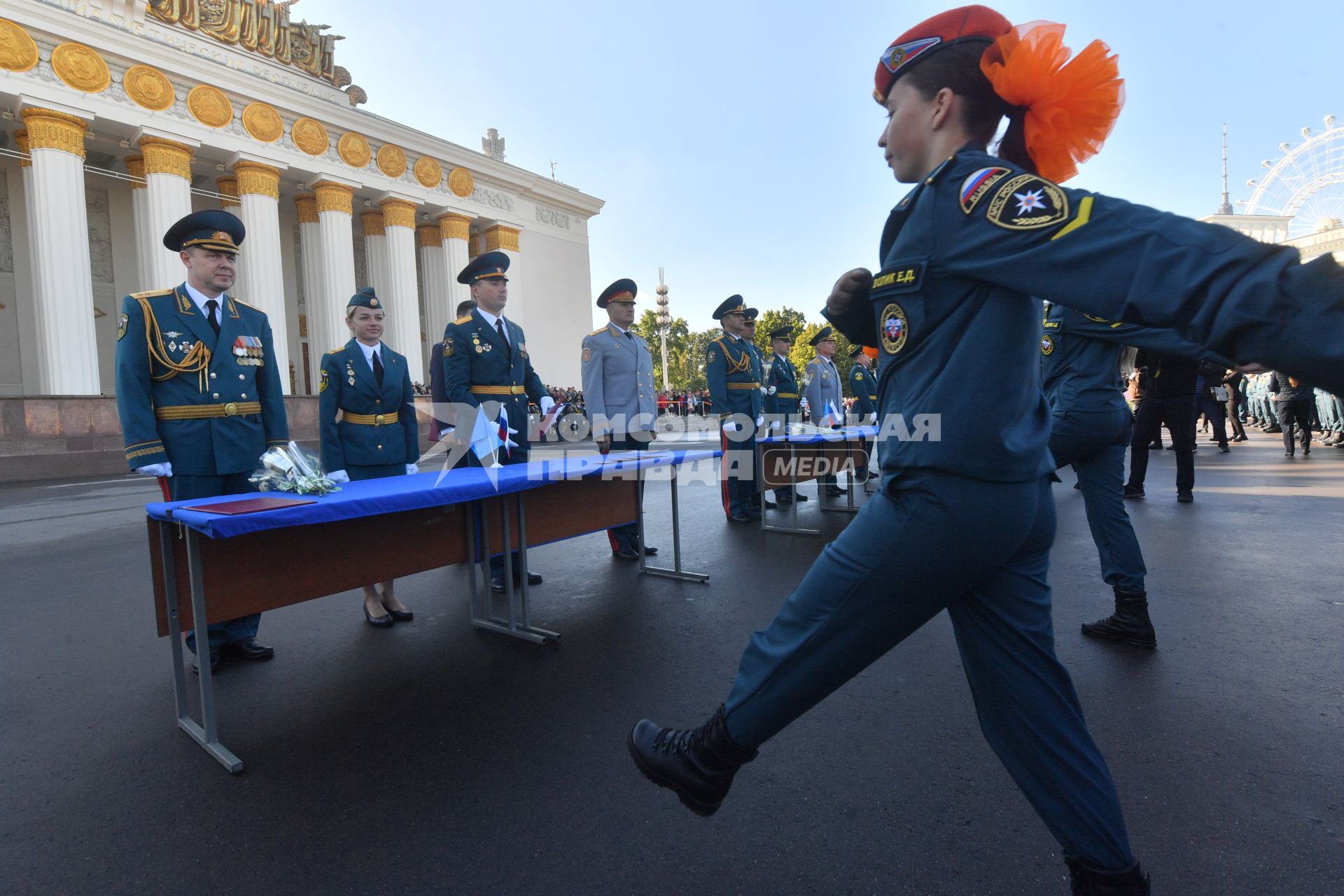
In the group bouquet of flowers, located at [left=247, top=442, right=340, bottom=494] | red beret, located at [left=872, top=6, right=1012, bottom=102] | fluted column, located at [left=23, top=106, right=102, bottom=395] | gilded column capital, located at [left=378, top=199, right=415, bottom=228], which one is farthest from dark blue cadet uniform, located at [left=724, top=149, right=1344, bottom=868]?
gilded column capital, located at [left=378, top=199, right=415, bottom=228]

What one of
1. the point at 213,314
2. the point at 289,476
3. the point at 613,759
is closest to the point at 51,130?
the point at 213,314

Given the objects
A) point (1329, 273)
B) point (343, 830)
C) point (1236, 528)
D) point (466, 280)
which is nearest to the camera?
point (1329, 273)

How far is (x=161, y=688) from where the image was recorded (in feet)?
10.6

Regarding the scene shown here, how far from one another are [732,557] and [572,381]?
30.2 meters

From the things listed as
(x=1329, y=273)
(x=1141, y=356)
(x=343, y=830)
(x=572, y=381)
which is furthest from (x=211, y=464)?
(x=572, y=381)

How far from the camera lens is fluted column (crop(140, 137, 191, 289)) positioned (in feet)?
66.4

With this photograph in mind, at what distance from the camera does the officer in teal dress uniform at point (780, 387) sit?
8.70 metres

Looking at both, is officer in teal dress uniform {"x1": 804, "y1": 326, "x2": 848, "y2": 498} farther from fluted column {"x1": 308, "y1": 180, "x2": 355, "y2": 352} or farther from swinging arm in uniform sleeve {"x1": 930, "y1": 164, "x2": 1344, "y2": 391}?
fluted column {"x1": 308, "y1": 180, "x2": 355, "y2": 352}

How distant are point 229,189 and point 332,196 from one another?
10.3ft

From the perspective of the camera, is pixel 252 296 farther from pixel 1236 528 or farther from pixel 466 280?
pixel 1236 528

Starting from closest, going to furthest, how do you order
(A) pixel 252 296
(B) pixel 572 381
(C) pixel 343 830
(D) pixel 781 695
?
(D) pixel 781 695 → (C) pixel 343 830 → (A) pixel 252 296 → (B) pixel 572 381

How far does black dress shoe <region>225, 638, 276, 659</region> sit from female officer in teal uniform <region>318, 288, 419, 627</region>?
608 mm

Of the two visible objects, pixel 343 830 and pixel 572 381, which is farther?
pixel 572 381

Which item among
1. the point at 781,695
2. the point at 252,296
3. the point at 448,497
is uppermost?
the point at 252,296
